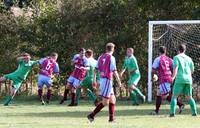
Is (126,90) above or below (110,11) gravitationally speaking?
below

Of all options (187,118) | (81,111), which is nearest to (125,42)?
(81,111)

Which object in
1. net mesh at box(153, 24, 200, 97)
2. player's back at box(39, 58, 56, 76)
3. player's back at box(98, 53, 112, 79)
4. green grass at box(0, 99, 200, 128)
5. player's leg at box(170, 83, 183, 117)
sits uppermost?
net mesh at box(153, 24, 200, 97)

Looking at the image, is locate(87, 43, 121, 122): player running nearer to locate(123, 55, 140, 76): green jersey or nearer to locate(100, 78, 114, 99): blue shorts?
locate(100, 78, 114, 99): blue shorts

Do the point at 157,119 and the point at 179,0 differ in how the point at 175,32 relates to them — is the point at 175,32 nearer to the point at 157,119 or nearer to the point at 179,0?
the point at 179,0

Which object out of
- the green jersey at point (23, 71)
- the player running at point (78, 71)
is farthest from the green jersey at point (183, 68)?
the green jersey at point (23, 71)

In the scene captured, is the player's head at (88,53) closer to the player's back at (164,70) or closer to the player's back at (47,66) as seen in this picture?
the player's back at (47,66)

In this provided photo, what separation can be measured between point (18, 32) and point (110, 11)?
4173 mm

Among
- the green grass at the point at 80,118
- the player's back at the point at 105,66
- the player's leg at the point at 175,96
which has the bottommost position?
the green grass at the point at 80,118

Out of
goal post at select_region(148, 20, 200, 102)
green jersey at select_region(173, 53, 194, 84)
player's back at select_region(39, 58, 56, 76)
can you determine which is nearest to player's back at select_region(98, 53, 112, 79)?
green jersey at select_region(173, 53, 194, 84)

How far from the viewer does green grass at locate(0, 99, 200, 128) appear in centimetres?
1525

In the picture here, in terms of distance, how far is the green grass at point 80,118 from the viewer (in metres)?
15.2

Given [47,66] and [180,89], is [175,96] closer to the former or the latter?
[180,89]

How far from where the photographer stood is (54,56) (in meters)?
24.3

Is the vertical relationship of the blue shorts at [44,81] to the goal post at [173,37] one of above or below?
below
